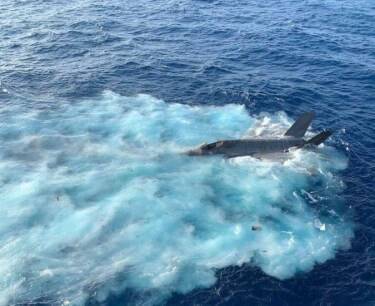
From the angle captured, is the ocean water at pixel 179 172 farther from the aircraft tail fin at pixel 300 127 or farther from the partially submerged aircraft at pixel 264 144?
the aircraft tail fin at pixel 300 127

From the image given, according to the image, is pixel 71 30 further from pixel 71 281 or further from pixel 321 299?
pixel 321 299

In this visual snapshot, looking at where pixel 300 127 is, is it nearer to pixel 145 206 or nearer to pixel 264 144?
pixel 264 144

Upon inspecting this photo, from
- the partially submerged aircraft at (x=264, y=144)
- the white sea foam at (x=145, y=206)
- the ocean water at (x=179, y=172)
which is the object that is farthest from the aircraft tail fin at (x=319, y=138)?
the white sea foam at (x=145, y=206)

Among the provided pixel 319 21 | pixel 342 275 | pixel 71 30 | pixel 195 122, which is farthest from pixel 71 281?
pixel 319 21

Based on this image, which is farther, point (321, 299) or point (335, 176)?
point (335, 176)

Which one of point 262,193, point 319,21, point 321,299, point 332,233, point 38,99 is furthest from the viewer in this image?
point 319,21
